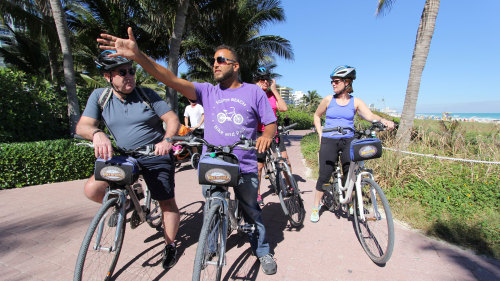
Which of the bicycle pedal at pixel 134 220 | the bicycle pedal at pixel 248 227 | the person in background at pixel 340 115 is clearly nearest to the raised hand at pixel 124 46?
the bicycle pedal at pixel 134 220

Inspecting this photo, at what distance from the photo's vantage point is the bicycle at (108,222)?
74.0 inches

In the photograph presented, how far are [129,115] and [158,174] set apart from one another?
0.62m

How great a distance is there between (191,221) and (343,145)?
2.45 meters

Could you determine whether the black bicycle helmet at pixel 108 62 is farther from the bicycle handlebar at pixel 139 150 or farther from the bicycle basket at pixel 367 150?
the bicycle basket at pixel 367 150

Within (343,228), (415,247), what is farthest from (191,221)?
(415,247)

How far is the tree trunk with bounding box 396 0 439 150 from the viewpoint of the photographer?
235 inches

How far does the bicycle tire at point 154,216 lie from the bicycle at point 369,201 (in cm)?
233

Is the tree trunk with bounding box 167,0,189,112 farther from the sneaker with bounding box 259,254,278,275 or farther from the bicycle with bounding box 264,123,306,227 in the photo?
the sneaker with bounding box 259,254,278,275

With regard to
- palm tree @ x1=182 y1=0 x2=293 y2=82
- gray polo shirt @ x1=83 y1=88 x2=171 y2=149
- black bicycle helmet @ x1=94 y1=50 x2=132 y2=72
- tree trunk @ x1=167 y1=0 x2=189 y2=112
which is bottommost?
gray polo shirt @ x1=83 y1=88 x2=171 y2=149

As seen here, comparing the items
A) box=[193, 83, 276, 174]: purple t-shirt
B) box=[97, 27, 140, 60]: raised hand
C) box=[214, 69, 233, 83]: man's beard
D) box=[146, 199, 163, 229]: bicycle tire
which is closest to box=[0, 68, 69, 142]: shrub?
box=[146, 199, 163, 229]: bicycle tire

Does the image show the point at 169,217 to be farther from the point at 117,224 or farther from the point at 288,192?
the point at 288,192

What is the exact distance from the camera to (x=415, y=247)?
293cm

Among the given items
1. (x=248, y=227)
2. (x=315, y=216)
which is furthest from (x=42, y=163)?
(x=315, y=216)

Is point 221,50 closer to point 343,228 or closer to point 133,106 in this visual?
point 133,106
